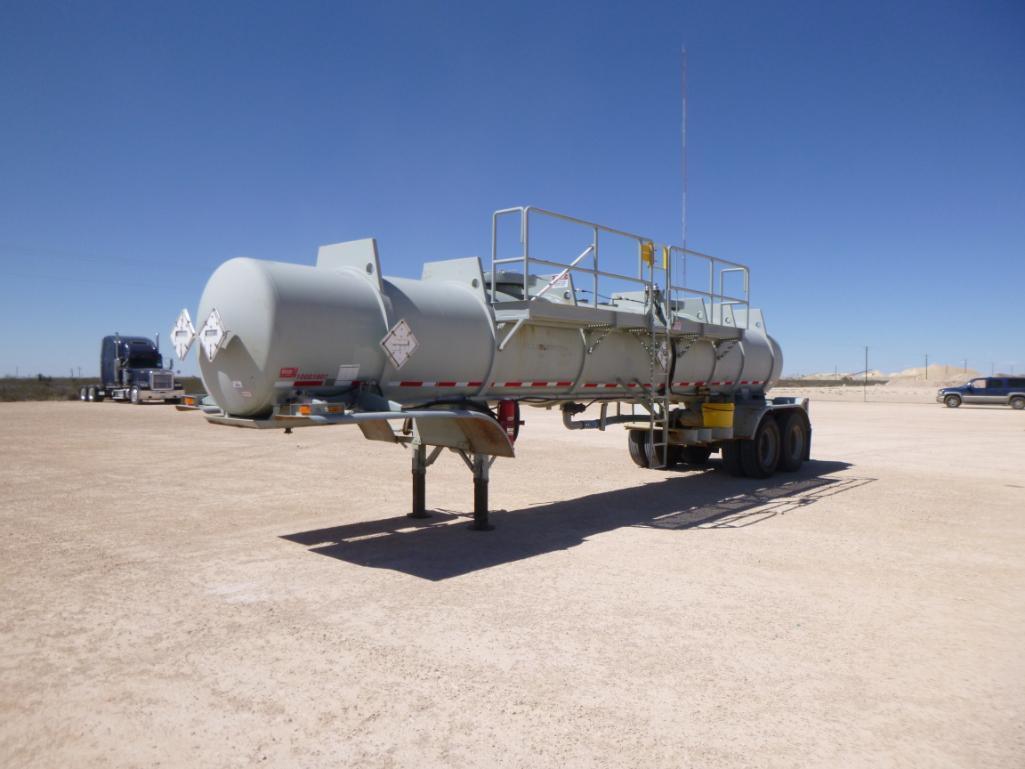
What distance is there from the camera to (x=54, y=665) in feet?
16.3

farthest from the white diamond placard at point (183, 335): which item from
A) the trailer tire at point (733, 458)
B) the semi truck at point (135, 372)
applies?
the semi truck at point (135, 372)

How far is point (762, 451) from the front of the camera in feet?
46.5

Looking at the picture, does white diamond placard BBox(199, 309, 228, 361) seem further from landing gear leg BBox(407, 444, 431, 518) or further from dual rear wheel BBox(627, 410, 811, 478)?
dual rear wheel BBox(627, 410, 811, 478)

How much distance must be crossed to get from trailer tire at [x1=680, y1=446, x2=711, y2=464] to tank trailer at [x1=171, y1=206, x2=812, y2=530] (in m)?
2.05

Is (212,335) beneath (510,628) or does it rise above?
above

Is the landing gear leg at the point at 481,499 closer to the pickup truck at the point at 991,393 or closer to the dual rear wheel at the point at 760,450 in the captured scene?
the dual rear wheel at the point at 760,450

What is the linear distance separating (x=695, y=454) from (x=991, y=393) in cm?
3167

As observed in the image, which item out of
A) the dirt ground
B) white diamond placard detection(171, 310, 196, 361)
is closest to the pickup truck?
the dirt ground

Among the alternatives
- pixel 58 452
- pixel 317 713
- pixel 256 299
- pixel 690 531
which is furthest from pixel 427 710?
pixel 58 452

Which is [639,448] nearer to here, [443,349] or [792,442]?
[792,442]

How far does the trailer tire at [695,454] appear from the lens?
15.3 metres

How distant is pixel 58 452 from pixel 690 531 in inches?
556

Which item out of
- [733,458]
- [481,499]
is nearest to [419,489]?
[481,499]

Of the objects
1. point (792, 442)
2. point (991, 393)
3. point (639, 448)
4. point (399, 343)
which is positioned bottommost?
point (639, 448)
